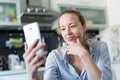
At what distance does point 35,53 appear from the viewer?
2.75ft

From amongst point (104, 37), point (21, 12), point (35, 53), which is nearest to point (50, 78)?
point (35, 53)

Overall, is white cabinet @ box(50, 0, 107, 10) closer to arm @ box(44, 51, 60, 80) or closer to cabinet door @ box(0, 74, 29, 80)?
cabinet door @ box(0, 74, 29, 80)

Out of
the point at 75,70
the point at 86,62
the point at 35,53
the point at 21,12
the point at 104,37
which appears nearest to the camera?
the point at 35,53

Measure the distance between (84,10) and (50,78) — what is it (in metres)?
2.19

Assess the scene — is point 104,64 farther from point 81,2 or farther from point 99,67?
point 81,2

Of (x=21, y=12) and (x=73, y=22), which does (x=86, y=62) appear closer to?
(x=73, y=22)

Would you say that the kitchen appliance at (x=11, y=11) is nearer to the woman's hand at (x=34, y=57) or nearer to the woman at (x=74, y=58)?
the woman at (x=74, y=58)

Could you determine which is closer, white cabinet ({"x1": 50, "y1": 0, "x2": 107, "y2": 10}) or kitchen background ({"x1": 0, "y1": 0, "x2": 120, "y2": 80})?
kitchen background ({"x1": 0, "y1": 0, "x2": 120, "y2": 80})

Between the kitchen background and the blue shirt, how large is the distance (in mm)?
1353

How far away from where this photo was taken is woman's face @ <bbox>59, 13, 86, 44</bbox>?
1.06 metres

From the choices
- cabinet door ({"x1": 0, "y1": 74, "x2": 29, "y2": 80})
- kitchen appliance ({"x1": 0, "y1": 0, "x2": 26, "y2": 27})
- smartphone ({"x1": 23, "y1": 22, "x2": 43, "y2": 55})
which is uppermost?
kitchen appliance ({"x1": 0, "y1": 0, "x2": 26, "y2": 27})

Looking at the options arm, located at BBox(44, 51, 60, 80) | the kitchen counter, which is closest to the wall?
the kitchen counter

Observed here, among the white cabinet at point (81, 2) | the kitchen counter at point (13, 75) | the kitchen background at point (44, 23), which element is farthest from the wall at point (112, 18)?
the kitchen counter at point (13, 75)

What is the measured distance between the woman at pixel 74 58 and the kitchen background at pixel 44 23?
1.35 meters
